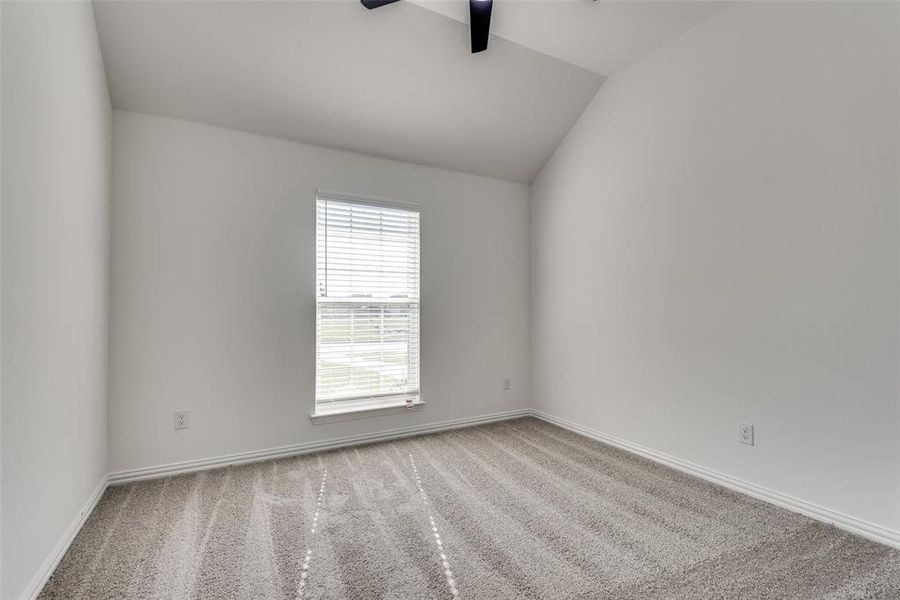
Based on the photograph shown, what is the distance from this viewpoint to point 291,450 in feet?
9.62

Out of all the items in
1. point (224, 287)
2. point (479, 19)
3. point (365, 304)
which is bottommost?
point (365, 304)

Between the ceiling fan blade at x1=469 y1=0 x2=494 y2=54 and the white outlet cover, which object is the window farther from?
the ceiling fan blade at x1=469 y1=0 x2=494 y2=54

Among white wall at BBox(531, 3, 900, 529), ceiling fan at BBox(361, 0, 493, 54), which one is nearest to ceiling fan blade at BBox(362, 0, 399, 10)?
ceiling fan at BBox(361, 0, 493, 54)

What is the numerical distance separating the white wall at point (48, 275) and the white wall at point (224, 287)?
26cm

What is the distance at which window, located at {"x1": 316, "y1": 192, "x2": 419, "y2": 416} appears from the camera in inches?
122

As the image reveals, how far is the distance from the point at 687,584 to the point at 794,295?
5.00 feet

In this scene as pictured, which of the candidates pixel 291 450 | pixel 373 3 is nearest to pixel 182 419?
pixel 291 450

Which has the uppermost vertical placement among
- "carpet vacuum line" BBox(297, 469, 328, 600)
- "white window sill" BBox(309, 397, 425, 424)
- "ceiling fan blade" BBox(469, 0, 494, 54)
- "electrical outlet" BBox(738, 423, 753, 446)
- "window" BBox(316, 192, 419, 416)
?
"ceiling fan blade" BBox(469, 0, 494, 54)

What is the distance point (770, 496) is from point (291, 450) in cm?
296

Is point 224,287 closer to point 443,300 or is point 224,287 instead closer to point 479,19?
point 443,300

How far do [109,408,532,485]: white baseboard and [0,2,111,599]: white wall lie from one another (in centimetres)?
26

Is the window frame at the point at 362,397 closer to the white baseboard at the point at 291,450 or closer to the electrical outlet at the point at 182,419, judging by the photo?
the white baseboard at the point at 291,450

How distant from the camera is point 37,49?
1.47 meters

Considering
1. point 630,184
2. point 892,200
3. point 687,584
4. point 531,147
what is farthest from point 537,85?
point 687,584
